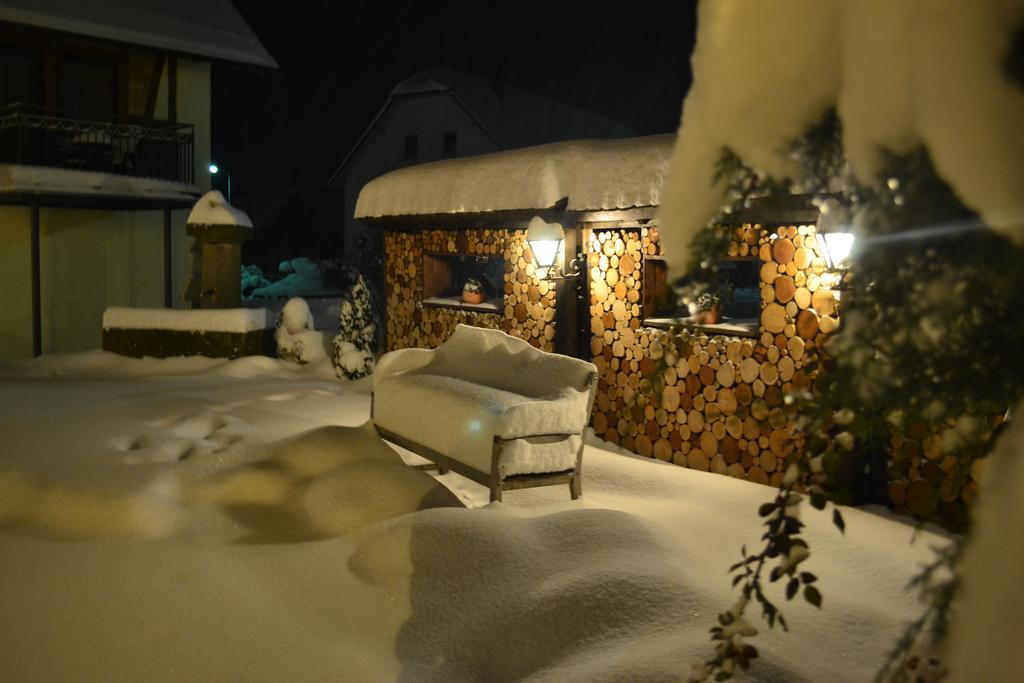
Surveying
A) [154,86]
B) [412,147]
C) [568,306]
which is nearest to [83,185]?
[154,86]

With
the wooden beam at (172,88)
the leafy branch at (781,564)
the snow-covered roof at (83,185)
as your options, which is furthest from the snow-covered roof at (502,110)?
the leafy branch at (781,564)

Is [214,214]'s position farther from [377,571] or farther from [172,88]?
[377,571]

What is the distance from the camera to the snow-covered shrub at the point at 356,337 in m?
11.9

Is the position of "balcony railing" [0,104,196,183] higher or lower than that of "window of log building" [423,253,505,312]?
higher

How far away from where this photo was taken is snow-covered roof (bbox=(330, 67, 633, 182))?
94.0ft

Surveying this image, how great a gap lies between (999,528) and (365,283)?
11.2m

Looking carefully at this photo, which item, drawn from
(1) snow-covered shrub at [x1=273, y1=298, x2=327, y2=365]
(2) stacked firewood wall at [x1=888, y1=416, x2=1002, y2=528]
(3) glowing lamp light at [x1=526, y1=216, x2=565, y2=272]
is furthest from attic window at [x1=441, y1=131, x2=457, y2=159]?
(2) stacked firewood wall at [x1=888, y1=416, x2=1002, y2=528]

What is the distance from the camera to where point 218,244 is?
551 inches

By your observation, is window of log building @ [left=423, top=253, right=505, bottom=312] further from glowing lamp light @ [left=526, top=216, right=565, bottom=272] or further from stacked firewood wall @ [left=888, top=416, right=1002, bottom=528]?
stacked firewood wall @ [left=888, top=416, right=1002, bottom=528]

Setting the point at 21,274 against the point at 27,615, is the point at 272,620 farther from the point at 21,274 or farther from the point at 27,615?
the point at 21,274

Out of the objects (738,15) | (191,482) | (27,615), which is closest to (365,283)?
(191,482)

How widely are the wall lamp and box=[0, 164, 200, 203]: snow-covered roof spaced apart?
343 inches

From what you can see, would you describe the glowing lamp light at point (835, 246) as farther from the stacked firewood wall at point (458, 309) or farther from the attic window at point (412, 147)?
the attic window at point (412, 147)

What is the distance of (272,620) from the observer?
433 centimetres
